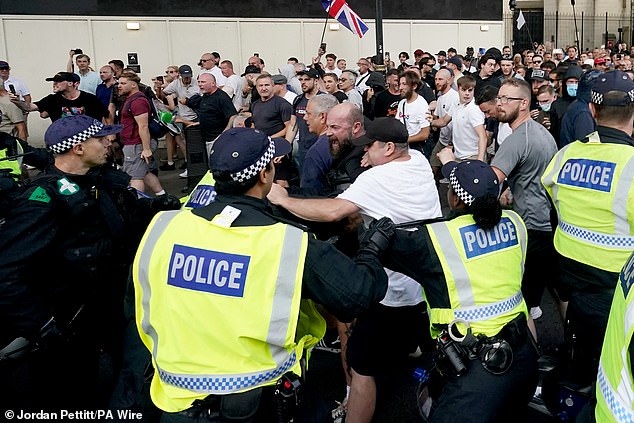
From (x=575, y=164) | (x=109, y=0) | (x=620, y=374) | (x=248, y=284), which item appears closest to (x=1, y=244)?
(x=248, y=284)

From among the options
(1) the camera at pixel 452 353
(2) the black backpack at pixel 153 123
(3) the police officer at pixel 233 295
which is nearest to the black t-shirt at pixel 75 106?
(2) the black backpack at pixel 153 123

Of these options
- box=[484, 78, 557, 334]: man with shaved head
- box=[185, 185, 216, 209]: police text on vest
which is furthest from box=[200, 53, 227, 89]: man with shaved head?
box=[185, 185, 216, 209]: police text on vest

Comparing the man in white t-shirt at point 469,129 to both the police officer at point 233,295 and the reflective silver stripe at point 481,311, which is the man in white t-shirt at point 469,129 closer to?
the reflective silver stripe at point 481,311

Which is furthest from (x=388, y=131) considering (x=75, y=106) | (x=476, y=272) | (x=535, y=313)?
(x=75, y=106)

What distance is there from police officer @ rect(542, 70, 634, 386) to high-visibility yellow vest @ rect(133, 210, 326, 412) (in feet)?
5.99

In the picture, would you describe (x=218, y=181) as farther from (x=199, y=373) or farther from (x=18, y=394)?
(x=18, y=394)

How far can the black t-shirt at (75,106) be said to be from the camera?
8.90m

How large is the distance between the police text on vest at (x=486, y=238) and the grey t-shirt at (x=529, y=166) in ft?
5.35

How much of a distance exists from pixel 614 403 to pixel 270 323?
44.9 inches

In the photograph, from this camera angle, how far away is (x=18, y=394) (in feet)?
12.0

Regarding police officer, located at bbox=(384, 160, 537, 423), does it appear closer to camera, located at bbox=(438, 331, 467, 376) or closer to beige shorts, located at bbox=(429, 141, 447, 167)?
camera, located at bbox=(438, 331, 467, 376)

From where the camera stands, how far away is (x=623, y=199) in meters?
3.29

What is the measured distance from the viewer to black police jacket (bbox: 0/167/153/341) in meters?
3.29

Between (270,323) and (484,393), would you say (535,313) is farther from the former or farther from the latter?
(270,323)
